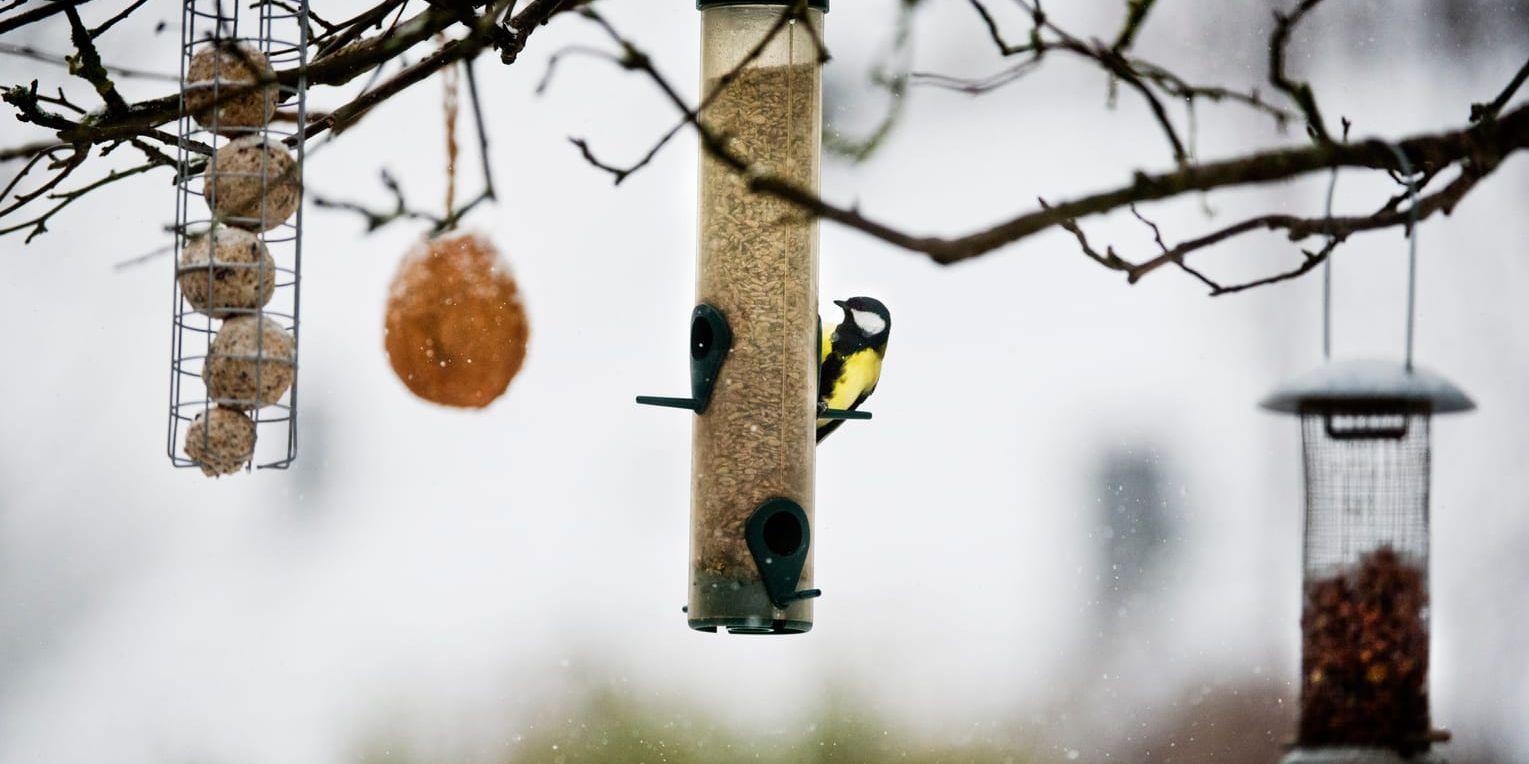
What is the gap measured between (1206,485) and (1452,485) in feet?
3.94

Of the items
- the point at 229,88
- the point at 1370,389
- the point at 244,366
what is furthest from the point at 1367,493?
the point at 229,88

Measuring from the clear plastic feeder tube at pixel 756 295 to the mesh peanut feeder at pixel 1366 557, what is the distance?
4.22 ft

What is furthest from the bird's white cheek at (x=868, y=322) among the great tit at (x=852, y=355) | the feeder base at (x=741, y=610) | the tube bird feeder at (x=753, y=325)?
the feeder base at (x=741, y=610)

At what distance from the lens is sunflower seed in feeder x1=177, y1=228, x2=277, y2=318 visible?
2.85 m

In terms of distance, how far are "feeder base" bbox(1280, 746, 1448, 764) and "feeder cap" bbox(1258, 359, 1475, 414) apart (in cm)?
41

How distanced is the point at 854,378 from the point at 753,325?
55 centimetres

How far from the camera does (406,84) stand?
3061 millimetres

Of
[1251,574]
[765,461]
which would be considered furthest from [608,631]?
[765,461]

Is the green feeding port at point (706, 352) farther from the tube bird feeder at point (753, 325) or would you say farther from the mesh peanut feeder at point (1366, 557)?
the mesh peanut feeder at point (1366, 557)

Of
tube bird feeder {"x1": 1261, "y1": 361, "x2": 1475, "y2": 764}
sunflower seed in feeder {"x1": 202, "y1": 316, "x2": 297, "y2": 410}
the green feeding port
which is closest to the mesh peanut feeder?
tube bird feeder {"x1": 1261, "y1": 361, "x2": 1475, "y2": 764}

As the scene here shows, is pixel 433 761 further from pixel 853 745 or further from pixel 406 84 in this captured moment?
pixel 406 84

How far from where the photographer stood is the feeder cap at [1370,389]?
2.02 meters

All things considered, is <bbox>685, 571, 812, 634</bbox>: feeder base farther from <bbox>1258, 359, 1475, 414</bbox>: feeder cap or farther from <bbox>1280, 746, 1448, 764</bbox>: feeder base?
<bbox>1258, 359, 1475, 414</bbox>: feeder cap

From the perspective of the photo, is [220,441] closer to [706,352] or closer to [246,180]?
[246,180]
